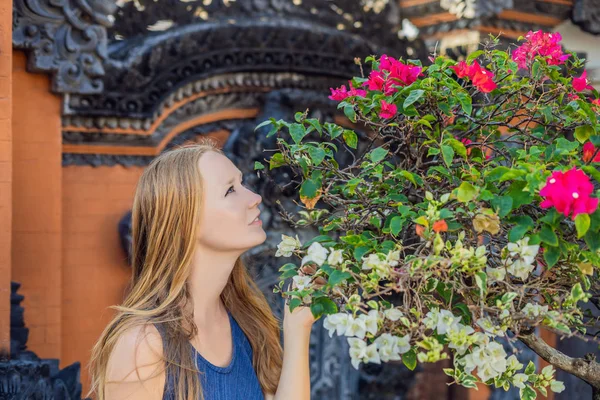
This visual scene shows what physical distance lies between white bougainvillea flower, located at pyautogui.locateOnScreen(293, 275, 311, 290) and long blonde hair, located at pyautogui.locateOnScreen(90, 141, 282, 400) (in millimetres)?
405

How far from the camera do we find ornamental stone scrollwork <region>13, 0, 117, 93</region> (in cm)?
434

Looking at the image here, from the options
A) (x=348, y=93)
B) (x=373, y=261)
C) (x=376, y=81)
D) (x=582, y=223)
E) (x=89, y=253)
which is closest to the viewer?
(x=582, y=223)

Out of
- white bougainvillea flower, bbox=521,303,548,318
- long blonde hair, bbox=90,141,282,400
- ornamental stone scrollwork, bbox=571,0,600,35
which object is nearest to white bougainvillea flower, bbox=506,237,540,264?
white bougainvillea flower, bbox=521,303,548,318

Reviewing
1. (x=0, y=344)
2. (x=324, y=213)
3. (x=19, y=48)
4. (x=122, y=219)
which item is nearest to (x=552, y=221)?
(x=324, y=213)

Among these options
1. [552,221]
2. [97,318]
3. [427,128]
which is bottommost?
[97,318]

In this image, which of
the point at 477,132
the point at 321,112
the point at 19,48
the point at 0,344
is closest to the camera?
the point at 477,132

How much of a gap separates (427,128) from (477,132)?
0.61 ft

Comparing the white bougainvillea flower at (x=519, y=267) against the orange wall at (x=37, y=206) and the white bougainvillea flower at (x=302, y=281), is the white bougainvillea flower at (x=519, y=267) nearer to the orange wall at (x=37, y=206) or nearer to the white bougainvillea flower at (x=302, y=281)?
the white bougainvillea flower at (x=302, y=281)

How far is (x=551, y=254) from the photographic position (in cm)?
181

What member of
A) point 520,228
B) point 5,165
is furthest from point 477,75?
point 5,165

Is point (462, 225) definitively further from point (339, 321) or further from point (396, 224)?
point (339, 321)

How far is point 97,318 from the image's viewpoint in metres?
4.95

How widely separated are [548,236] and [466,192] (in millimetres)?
170

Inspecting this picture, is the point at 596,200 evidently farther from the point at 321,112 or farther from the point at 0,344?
the point at 321,112
